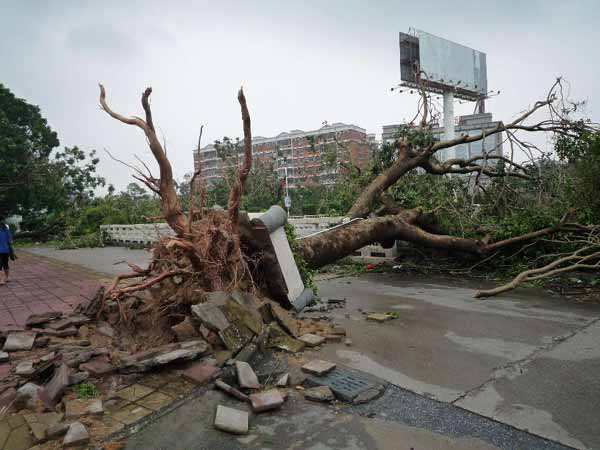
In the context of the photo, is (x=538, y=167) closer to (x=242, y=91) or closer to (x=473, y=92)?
(x=242, y=91)

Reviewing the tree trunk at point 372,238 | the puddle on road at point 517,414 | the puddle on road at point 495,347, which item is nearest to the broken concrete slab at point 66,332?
the tree trunk at point 372,238

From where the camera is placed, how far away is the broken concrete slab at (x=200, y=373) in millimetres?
2928

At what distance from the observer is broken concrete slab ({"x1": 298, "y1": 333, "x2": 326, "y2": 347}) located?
12.1ft

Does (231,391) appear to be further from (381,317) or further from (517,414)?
(381,317)

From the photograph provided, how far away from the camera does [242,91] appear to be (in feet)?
13.5

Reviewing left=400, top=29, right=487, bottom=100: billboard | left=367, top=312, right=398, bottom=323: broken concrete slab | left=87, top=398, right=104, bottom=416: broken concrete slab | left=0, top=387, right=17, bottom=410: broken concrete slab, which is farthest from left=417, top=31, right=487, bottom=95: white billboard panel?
left=0, top=387, right=17, bottom=410: broken concrete slab

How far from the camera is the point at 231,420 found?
2.42 meters

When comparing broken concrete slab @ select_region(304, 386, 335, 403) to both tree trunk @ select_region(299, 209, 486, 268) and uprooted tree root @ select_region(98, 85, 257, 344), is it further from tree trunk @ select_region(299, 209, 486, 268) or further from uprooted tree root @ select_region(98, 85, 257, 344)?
tree trunk @ select_region(299, 209, 486, 268)

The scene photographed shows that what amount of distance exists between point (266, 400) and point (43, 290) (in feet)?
18.0

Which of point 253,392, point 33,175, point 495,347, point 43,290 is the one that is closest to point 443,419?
point 253,392

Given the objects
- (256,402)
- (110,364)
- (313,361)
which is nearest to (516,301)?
(313,361)

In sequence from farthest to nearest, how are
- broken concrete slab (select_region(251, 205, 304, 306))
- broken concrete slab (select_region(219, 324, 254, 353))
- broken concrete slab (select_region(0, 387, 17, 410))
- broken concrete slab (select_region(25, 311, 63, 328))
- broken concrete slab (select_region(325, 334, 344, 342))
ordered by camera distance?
broken concrete slab (select_region(251, 205, 304, 306))
broken concrete slab (select_region(25, 311, 63, 328))
broken concrete slab (select_region(325, 334, 344, 342))
broken concrete slab (select_region(219, 324, 254, 353))
broken concrete slab (select_region(0, 387, 17, 410))

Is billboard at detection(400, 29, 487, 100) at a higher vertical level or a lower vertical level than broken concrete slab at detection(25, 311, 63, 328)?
higher

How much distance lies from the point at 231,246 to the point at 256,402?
1920 millimetres
